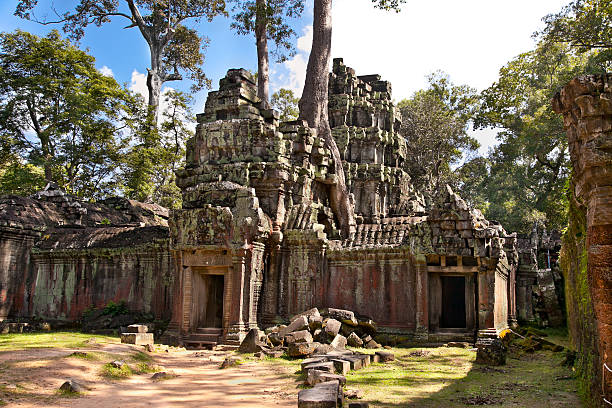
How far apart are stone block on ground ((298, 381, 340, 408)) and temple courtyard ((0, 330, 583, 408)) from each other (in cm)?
64

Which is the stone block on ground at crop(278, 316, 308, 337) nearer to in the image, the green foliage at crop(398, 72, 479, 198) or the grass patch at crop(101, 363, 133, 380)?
the grass patch at crop(101, 363, 133, 380)

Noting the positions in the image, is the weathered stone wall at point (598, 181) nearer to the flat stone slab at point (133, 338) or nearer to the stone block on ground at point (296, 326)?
the stone block on ground at point (296, 326)

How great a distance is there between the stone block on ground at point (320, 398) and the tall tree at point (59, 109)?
68.3 ft

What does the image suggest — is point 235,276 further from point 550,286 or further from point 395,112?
point 395,112

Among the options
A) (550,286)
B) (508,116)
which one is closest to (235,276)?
(550,286)

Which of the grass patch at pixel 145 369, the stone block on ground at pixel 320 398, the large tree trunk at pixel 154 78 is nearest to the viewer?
the stone block on ground at pixel 320 398

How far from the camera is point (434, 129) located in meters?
32.5

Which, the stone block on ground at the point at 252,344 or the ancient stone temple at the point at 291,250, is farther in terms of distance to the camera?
the ancient stone temple at the point at 291,250

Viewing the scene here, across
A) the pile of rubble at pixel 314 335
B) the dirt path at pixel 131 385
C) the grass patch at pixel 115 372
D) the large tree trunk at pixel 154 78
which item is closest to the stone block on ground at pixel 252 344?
the pile of rubble at pixel 314 335

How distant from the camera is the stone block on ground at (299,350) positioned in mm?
11953

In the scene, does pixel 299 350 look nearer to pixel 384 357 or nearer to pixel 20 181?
pixel 384 357

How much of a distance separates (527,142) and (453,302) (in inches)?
593

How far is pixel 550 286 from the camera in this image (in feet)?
63.3

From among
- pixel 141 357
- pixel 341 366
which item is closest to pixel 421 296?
pixel 341 366
